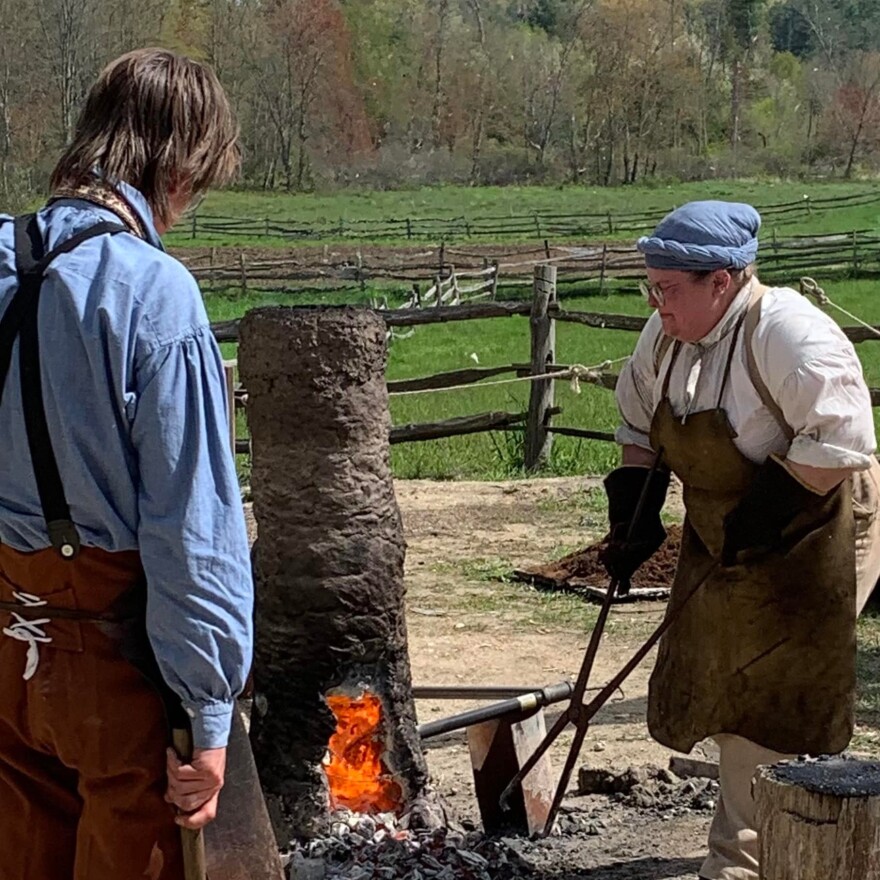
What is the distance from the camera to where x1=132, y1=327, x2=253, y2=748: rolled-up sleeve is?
2.23 metres

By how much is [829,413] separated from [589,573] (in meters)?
4.54

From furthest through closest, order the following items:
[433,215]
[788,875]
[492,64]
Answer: [492,64], [433,215], [788,875]

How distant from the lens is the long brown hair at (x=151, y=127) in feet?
7.67

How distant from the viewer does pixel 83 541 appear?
7.54 feet

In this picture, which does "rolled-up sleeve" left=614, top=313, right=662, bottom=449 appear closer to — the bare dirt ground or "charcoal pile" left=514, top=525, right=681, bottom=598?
the bare dirt ground

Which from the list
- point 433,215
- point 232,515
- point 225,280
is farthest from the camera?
point 433,215

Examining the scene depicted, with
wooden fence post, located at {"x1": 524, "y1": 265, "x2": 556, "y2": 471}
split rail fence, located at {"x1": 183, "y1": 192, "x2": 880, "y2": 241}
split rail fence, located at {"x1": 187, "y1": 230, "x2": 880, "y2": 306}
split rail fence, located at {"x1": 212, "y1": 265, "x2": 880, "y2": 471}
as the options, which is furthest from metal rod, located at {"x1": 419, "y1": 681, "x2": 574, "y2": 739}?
split rail fence, located at {"x1": 183, "y1": 192, "x2": 880, "y2": 241}

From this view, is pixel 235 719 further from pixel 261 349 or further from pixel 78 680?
pixel 261 349

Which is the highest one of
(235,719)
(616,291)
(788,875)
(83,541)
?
(83,541)

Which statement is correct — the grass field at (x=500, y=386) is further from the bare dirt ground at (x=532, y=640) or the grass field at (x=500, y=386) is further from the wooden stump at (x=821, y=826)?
the wooden stump at (x=821, y=826)

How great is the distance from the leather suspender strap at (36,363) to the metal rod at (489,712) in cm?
218

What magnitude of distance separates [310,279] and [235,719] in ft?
89.4

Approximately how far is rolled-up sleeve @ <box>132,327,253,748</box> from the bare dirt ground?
2189 mm

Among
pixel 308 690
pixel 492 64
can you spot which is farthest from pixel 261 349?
pixel 492 64
